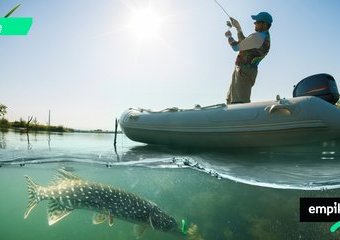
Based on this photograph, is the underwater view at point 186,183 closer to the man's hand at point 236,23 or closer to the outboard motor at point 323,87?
the outboard motor at point 323,87

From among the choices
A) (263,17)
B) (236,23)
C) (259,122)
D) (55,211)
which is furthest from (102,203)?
(263,17)

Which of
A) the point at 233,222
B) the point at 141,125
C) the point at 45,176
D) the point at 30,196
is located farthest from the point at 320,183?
the point at 45,176

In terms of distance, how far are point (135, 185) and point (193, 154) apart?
557 cm

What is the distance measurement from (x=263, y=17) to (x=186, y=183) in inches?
243

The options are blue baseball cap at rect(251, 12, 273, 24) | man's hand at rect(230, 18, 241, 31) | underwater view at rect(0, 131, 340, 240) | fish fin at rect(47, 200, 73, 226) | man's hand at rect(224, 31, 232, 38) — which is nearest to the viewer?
fish fin at rect(47, 200, 73, 226)

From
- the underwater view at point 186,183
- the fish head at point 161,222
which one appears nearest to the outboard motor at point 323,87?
the underwater view at point 186,183

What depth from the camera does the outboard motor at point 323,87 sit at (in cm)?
652

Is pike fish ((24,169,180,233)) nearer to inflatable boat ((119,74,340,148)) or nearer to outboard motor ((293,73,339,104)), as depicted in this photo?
inflatable boat ((119,74,340,148))

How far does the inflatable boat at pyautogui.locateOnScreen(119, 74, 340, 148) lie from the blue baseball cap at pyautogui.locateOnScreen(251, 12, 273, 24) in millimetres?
1731

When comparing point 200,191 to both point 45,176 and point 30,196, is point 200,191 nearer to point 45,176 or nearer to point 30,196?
point 45,176

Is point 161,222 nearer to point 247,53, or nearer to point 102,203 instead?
Answer: point 102,203

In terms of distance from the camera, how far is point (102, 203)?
5418mm

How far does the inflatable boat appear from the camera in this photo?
5.84m

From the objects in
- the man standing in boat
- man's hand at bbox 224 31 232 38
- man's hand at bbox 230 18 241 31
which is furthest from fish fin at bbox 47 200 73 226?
man's hand at bbox 230 18 241 31
